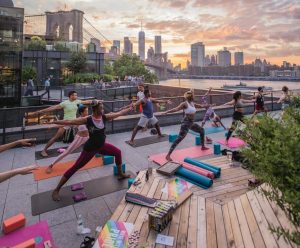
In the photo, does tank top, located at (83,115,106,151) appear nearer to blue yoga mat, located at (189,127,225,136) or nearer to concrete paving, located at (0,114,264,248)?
concrete paving, located at (0,114,264,248)

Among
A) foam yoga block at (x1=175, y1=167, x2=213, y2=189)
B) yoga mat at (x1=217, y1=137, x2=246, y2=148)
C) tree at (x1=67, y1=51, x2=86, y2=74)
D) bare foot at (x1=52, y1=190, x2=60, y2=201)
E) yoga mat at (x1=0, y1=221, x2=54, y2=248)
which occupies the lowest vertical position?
yoga mat at (x1=0, y1=221, x2=54, y2=248)

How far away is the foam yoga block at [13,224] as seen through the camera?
4012 millimetres

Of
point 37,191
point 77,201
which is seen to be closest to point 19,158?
point 37,191

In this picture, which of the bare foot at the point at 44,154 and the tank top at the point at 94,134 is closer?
the tank top at the point at 94,134

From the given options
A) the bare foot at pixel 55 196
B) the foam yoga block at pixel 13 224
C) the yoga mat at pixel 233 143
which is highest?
the yoga mat at pixel 233 143

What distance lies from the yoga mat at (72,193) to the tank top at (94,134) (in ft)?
3.46

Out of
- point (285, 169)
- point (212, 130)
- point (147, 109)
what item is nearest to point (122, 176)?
point (147, 109)

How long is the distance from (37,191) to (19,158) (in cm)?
276

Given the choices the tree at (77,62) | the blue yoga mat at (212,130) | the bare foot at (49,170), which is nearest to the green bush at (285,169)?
the bare foot at (49,170)

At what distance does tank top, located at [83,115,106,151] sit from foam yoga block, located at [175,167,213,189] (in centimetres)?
195

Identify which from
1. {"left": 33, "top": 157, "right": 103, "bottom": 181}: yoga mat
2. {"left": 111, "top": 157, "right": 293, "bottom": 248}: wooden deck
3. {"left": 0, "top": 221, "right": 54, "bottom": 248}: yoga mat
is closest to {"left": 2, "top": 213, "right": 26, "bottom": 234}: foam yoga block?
{"left": 0, "top": 221, "right": 54, "bottom": 248}: yoga mat

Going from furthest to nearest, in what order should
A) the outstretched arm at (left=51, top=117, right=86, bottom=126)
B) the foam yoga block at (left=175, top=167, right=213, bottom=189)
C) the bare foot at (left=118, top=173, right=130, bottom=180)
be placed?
the bare foot at (left=118, top=173, right=130, bottom=180) → the foam yoga block at (left=175, top=167, right=213, bottom=189) → the outstretched arm at (left=51, top=117, right=86, bottom=126)

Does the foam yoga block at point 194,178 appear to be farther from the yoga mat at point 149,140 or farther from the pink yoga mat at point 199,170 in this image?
the yoga mat at point 149,140

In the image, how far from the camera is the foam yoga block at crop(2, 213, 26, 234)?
13.2ft
